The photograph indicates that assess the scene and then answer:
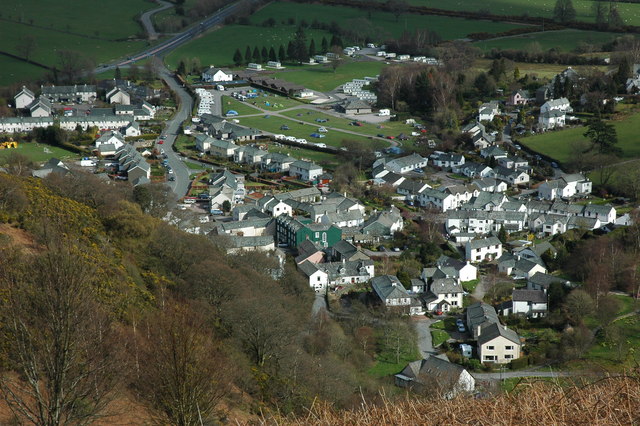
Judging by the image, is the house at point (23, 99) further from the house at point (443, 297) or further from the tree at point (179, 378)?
the tree at point (179, 378)

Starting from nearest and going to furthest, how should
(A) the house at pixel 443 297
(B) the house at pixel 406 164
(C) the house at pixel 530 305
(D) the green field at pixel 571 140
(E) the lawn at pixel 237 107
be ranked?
(C) the house at pixel 530 305 → (A) the house at pixel 443 297 → (B) the house at pixel 406 164 → (D) the green field at pixel 571 140 → (E) the lawn at pixel 237 107

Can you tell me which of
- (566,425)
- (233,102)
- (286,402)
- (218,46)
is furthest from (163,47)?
(566,425)

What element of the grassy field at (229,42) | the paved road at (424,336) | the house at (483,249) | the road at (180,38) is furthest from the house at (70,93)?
the paved road at (424,336)

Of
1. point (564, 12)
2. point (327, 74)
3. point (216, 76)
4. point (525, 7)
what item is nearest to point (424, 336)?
point (216, 76)

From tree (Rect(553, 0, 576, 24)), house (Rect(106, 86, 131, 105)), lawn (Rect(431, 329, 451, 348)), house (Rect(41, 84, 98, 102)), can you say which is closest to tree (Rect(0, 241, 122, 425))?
lawn (Rect(431, 329, 451, 348))

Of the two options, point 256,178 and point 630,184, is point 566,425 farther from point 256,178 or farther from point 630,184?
point 256,178

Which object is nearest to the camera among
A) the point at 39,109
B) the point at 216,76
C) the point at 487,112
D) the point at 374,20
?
the point at 487,112

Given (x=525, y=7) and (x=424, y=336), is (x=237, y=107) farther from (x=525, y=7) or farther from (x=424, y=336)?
(x=525, y=7)
